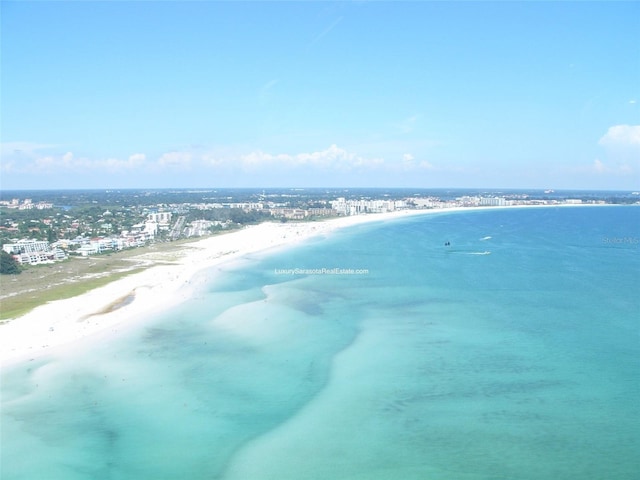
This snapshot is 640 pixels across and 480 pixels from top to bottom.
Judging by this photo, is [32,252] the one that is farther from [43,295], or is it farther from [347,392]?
[347,392]

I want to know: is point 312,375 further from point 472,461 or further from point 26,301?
point 26,301

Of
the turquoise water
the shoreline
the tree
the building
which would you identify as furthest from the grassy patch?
the building

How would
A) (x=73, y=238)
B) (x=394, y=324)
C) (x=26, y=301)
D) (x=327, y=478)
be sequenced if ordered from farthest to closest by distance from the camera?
(x=73, y=238) < (x=26, y=301) < (x=394, y=324) < (x=327, y=478)

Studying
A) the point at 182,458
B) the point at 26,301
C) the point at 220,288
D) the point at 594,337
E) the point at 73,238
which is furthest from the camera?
the point at 73,238

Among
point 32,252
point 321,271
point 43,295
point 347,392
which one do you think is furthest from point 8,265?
point 347,392

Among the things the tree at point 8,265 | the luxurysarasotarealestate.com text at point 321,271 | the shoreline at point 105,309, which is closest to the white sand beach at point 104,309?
the shoreline at point 105,309

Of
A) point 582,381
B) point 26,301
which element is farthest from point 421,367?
point 26,301
